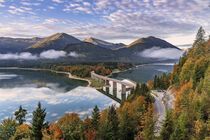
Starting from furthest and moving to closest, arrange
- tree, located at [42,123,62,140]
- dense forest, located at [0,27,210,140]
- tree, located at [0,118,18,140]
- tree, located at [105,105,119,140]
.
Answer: tree, located at [0,118,18,140] → tree, located at [105,105,119,140] → dense forest, located at [0,27,210,140] → tree, located at [42,123,62,140]

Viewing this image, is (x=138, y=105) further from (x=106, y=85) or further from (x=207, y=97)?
(x=106, y=85)

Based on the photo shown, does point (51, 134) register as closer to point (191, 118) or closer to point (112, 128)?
point (112, 128)

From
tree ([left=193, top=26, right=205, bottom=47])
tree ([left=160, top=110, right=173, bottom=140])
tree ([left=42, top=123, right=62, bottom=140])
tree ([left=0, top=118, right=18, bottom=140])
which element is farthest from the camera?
tree ([left=193, top=26, right=205, bottom=47])

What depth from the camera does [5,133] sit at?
1241 inches

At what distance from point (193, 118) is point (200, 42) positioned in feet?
115

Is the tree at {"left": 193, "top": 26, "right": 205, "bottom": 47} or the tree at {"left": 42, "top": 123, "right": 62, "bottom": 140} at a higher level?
the tree at {"left": 193, "top": 26, "right": 205, "bottom": 47}

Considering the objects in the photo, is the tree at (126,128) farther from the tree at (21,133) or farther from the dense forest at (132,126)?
the tree at (21,133)

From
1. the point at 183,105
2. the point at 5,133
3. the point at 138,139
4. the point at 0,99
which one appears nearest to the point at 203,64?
the point at 183,105

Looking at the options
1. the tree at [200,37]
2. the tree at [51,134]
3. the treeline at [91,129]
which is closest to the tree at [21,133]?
the treeline at [91,129]

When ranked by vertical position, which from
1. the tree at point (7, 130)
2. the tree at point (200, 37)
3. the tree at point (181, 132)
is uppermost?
the tree at point (200, 37)

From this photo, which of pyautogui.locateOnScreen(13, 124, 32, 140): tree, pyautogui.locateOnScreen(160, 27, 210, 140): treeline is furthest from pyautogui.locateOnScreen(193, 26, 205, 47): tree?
pyautogui.locateOnScreen(13, 124, 32, 140): tree

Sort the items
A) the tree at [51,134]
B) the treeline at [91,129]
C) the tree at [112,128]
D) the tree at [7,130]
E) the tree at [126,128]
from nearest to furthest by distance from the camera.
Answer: the tree at [51,134] → the treeline at [91,129] → the tree at [112,128] → the tree at [7,130] → the tree at [126,128]

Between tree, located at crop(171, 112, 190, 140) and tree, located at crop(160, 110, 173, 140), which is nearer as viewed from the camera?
tree, located at crop(171, 112, 190, 140)

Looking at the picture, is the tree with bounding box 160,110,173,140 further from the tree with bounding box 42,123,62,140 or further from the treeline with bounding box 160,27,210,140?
the tree with bounding box 42,123,62,140
